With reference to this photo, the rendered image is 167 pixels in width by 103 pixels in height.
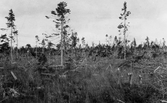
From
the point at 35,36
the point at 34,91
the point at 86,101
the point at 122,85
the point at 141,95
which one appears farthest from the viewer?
the point at 35,36

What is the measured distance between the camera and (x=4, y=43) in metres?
24.8

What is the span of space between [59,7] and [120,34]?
15.0m

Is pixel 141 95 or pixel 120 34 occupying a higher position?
pixel 120 34

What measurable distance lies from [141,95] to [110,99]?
1.46 meters

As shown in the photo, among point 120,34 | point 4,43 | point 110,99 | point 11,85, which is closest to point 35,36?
point 4,43

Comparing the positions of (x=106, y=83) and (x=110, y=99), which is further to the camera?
(x=106, y=83)

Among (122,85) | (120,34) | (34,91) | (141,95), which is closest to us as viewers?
(141,95)

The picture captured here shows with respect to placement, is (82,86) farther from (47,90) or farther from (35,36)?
(35,36)

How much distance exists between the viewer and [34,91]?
6.02 metres

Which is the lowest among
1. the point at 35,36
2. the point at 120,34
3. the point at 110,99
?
the point at 110,99

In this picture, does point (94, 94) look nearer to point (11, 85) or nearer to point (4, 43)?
point (11, 85)

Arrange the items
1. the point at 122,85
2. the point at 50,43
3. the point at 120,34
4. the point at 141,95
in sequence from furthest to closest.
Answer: the point at 120,34 < the point at 50,43 < the point at 122,85 < the point at 141,95

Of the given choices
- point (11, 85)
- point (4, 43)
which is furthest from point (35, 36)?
point (11, 85)

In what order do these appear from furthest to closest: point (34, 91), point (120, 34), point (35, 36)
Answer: point (35, 36), point (120, 34), point (34, 91)
